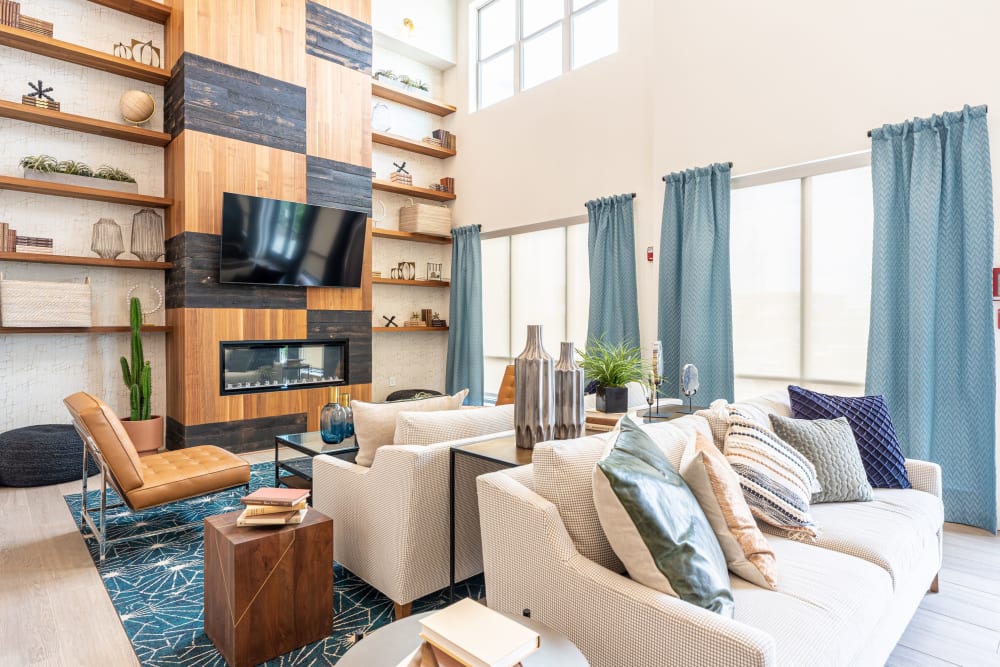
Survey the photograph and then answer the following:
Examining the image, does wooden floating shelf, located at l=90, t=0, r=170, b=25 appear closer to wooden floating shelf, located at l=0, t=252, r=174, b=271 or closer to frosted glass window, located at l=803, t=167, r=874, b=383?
wooden floating shelf, located at l=0, t=252, r=174, b=271

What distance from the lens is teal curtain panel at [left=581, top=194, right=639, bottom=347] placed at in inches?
188

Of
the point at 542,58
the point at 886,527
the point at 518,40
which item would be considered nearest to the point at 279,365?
the point at 542,58

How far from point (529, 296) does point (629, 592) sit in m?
4.82

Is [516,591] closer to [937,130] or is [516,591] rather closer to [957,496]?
[957,496]

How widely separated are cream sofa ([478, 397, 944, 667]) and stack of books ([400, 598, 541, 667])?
369 mm

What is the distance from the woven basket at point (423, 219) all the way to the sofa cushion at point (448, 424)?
4118 millimetres

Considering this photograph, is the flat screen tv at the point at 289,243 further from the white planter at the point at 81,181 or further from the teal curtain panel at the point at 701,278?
the teal curtain panel at the point at 701,278

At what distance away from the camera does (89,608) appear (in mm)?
2137

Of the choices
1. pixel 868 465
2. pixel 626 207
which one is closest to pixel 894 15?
pixel 626 207

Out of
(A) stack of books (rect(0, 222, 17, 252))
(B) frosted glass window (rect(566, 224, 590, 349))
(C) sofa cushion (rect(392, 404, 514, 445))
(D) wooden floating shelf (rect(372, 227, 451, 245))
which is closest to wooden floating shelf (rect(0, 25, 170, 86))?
(A) stack of books (rect(0, 222, 17, 252))

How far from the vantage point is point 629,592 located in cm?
126

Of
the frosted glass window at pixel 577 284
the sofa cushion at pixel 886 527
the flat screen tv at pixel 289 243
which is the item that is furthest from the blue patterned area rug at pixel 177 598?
the frosted glass window at pixel 577 284

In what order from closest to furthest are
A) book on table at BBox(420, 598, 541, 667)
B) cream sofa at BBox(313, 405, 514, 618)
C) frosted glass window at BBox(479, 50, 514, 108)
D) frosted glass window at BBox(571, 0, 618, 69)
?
book on table at BBox(420, 598, 541, 667)
cream sofa at BBox(313, 405, 514, 618)
frosted glass window at BBox(571, 0, 618, 69)
frosted glass window at BBox(479, 50, 514, 108)

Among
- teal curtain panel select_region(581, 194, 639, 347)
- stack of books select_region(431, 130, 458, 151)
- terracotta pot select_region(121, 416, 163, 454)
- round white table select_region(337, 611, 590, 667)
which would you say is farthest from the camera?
stack of books select_region(431, 130, 458, 151)
